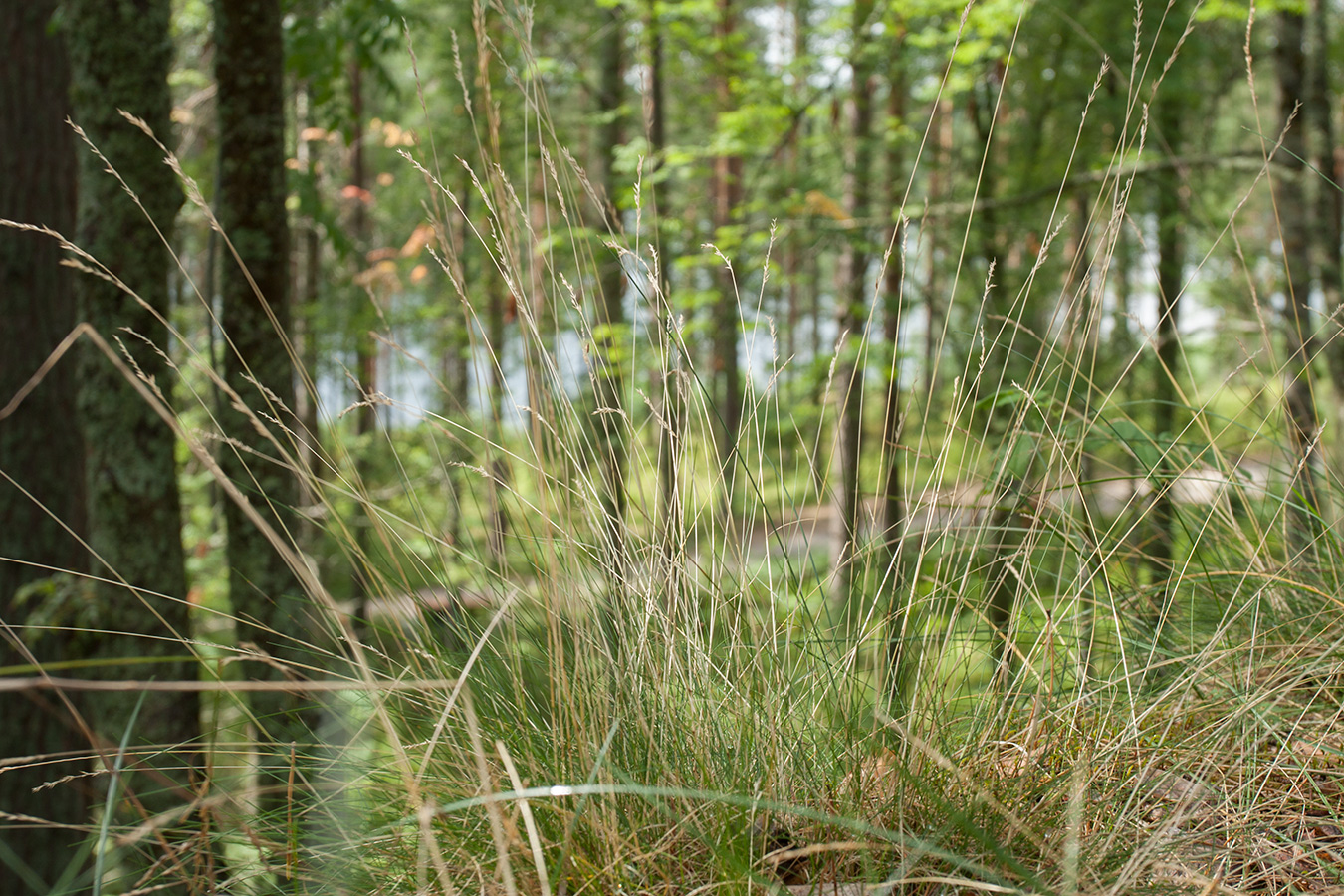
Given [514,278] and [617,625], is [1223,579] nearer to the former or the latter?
[617,625]

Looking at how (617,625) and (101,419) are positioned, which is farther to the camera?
(101,419)

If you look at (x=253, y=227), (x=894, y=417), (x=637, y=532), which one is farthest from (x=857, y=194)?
(x=637, y=532)

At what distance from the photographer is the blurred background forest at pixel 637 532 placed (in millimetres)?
1019

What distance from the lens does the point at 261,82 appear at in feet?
8.91

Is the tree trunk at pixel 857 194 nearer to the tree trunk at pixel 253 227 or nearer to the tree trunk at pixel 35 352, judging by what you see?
the tree trunk at pixel 253 227

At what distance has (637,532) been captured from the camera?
129 centimetres

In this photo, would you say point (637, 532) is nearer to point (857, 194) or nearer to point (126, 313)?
point (126, 313)

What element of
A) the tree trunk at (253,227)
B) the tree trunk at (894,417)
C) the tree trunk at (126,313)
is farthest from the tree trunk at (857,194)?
the tree trunk at (126,313)

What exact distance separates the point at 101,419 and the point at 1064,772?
2815mm

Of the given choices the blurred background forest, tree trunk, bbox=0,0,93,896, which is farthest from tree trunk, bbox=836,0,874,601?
tree trunk, bbox=0,0,93,896

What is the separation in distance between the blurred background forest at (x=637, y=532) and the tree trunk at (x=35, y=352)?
0.06ft

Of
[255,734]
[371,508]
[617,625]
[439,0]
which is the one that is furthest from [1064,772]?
[439,0]

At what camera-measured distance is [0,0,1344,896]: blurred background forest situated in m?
1.02

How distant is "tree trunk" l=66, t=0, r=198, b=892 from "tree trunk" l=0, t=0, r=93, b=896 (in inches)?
47.8
